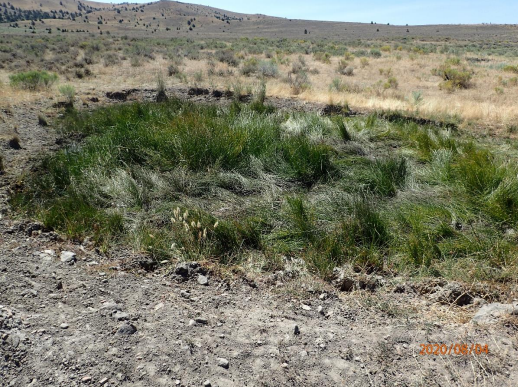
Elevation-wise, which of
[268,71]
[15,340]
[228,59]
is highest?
[228,59]

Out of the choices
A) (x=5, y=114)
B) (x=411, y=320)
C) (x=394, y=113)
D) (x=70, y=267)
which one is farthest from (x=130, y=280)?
(x=394, y=113)

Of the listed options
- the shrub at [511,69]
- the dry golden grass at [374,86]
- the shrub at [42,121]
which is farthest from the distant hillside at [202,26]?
the shrub at [42,121]

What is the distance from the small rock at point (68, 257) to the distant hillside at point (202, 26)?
5380 centimetres

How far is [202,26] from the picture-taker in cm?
7369

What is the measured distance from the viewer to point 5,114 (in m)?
9.54

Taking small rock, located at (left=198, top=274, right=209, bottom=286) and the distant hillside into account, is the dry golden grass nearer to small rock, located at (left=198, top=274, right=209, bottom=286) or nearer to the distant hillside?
small rock, located at (left=198, top=274, right=209, bottom=286)

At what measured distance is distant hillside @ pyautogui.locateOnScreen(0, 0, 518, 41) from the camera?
186ft

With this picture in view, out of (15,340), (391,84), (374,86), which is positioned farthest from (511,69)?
(15,340)

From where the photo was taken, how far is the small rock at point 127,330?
9.50ft

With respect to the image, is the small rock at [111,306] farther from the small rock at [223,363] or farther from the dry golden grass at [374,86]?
the dry golden grass at [374,86]

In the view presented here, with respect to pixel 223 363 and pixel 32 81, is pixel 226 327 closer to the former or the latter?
pixel 223 363

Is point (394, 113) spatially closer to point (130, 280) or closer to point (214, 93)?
point (214, 93)

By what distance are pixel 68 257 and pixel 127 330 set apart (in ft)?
5.05
